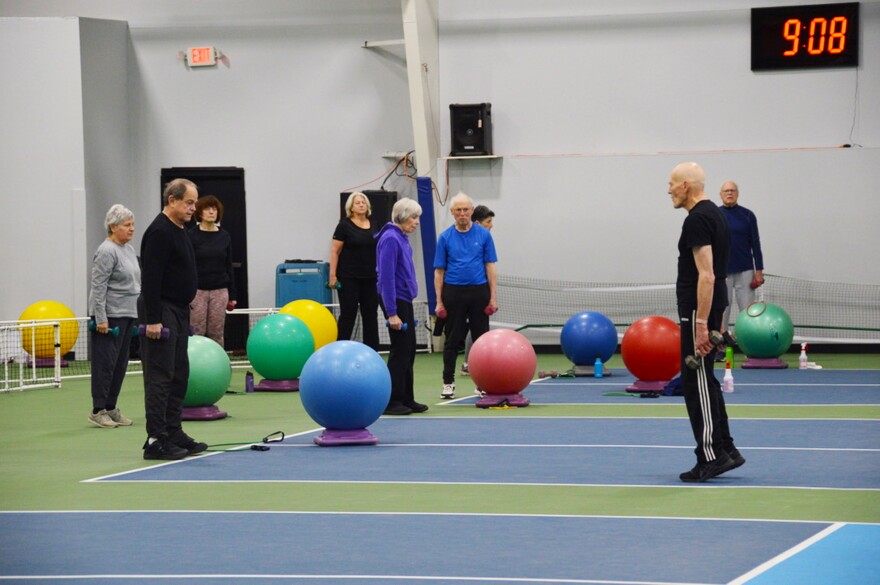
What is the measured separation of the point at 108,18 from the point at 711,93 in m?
8.36

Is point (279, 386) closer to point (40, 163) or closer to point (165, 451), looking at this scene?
point (165, 451)

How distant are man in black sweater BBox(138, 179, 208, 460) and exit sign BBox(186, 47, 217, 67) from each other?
10.6 metres

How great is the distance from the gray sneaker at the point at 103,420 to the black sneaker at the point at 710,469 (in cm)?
484

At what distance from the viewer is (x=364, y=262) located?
11773 millimetres

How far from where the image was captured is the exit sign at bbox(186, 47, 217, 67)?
18234mm

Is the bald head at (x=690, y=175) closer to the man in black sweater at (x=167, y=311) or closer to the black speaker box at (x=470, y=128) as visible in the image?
the man in black sweater at (x=167, y=311)

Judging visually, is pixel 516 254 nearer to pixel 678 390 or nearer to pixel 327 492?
pixel 678 390

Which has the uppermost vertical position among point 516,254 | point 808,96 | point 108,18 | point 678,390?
point 108,18

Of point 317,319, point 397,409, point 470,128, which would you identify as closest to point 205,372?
point 397,409

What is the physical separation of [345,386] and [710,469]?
2.51 meters

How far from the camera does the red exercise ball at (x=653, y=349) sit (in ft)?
37.2

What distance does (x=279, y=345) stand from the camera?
40.3 ft

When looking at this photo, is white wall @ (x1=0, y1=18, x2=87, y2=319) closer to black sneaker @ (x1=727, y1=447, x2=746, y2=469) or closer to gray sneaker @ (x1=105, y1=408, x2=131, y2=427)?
gray sneaker @ (x1=105, y1=408, x2=131, y2=427)

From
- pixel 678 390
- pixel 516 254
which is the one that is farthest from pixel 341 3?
pixel 678 390
